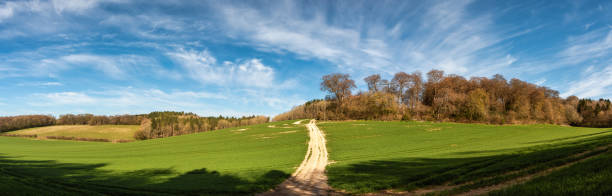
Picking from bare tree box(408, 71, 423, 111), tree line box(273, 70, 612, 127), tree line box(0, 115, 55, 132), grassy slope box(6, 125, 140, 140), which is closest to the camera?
tree line box(273, 70, 612, 127)

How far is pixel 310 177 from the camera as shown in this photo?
791 inches

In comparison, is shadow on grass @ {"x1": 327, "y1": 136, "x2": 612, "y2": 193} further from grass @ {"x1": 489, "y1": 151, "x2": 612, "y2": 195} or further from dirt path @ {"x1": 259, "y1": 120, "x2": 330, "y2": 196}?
grass @ {"x1": 489, "y1": 151, "x2": 612, "y2": 195}

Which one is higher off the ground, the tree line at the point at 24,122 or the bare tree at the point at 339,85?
the bare tree at the point at 339,85

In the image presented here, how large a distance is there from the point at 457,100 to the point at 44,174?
3360 inches

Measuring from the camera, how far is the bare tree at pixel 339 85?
83500mm

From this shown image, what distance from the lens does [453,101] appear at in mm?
69375

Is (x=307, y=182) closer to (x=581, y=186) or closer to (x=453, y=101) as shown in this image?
(x=581, y=186)

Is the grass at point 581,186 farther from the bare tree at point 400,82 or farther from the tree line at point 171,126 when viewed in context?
the tree line at point 171,126

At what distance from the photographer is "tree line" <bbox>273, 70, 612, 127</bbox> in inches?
2675

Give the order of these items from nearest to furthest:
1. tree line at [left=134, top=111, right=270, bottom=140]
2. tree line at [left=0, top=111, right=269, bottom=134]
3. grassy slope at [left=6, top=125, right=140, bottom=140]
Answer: grassy slope at [left=6, top=125, right=140, bottom=140] → tree line at [left=134, top=111, right=270, bottom=140] → tree line at [left=0, top=111, right=269, bottom=134]

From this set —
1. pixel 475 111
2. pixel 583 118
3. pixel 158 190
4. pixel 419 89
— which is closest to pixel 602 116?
pixel 583 118

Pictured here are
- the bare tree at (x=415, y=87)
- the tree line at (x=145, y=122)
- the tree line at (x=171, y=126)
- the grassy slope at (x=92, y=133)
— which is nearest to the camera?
the bare tree at (x=415, y=87)

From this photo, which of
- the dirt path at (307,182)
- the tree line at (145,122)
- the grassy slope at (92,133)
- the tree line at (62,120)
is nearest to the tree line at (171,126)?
the tree line at (145,122)

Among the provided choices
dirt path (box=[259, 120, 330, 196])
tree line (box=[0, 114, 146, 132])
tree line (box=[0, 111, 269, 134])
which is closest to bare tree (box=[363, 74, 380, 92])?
dirt path (box=[259, 120, 330, 196])
